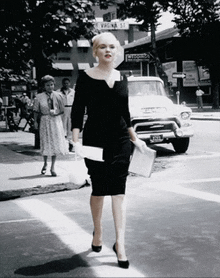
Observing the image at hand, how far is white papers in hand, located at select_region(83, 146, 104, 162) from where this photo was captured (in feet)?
15.5

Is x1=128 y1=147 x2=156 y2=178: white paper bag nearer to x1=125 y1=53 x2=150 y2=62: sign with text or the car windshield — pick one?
the car windshield

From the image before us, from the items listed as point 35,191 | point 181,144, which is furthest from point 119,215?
point 181,144

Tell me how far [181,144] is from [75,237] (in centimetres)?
912

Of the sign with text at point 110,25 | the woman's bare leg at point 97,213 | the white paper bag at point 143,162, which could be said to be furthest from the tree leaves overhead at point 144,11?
the woman's bare leg at point 97,213

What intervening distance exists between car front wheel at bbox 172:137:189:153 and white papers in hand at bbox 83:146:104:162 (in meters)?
9.87

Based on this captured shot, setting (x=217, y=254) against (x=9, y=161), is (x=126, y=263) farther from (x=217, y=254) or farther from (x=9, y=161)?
(x=9, y=161)

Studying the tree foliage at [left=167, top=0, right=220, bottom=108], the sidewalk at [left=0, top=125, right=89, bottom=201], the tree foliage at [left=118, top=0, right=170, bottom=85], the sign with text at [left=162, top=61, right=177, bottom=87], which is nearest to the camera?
the sidewalk at [left=0, top=125, right=89, bottom=201]

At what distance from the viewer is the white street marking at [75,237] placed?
4496mm

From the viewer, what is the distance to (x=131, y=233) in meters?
5.86

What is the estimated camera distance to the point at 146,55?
22.2 metres

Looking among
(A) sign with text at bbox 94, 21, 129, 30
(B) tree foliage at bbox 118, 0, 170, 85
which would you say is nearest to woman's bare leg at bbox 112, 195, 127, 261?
(A) sign with text at bbox 94, 21, 129, 30

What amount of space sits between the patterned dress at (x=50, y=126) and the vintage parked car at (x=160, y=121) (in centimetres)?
379

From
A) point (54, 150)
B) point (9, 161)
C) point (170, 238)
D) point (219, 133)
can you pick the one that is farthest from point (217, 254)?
point (219, 133)

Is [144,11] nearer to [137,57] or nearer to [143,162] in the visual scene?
[137,57]
